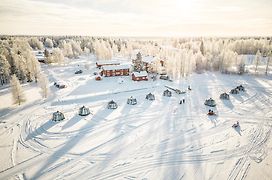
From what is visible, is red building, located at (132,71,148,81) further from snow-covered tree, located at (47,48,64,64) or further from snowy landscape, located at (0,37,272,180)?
snow-covered tree, located at (47,48,64,64)

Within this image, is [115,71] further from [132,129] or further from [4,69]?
[132,129]

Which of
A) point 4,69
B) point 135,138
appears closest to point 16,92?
point 4,69

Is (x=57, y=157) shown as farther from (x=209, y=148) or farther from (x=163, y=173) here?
(x=209, y=148)

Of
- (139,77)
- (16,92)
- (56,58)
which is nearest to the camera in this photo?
(16,92)

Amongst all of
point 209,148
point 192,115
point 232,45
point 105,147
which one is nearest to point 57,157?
point 105,147

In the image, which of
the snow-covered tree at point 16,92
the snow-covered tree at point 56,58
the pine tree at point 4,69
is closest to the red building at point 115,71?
the pine tree at point 4,69
